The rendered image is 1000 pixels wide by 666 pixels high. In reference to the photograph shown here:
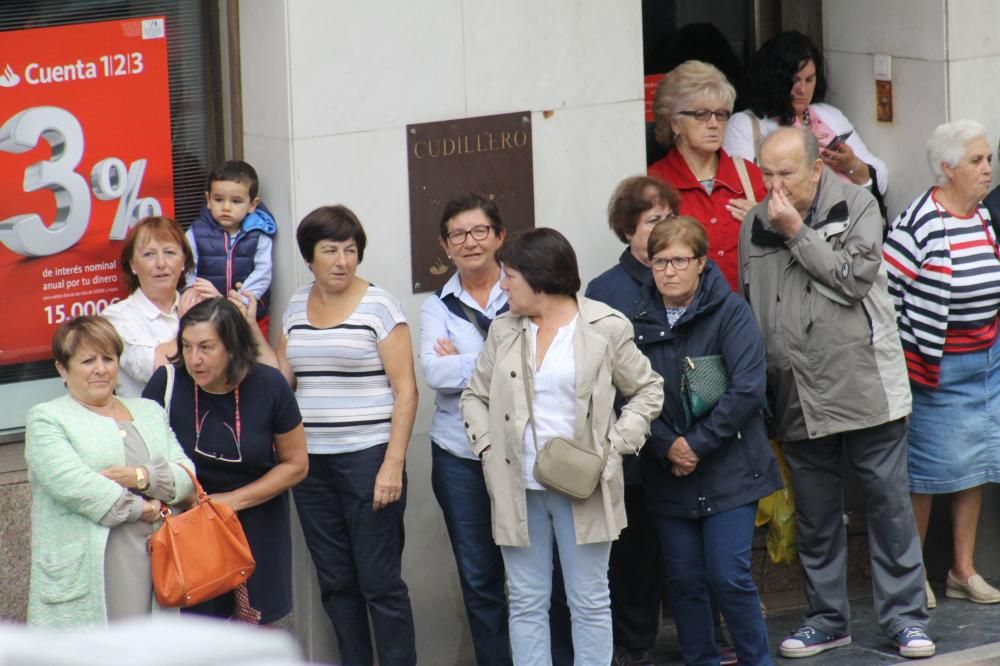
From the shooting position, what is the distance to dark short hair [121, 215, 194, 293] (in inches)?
231

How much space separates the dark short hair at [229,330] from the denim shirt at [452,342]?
2.60ft

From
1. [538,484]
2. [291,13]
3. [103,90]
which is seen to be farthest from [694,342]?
[103,90]

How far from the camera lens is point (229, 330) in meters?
5.44

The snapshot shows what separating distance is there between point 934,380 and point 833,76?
1.72 metres

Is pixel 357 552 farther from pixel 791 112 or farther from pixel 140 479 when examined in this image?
pixel 791 112

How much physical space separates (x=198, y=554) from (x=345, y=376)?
98cm

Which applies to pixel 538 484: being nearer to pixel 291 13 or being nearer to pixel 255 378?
pixel 255 378

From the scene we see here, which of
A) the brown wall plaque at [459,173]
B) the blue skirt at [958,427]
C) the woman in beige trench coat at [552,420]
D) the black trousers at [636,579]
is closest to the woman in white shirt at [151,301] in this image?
the brown wall plaque at [459,173]

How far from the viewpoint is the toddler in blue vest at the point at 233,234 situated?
242 inches

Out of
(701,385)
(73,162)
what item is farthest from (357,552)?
(73,162)

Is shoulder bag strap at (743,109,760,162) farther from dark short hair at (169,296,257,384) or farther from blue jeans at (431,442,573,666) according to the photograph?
dark short hair at (169,296,257,384)

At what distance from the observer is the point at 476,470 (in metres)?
6.10

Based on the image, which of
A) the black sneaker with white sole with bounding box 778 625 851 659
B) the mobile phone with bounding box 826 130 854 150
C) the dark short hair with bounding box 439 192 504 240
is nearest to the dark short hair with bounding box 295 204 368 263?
the dark short hair with bounding box 439 192 504 240

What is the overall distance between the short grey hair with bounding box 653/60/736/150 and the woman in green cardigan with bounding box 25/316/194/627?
276 centimetres
